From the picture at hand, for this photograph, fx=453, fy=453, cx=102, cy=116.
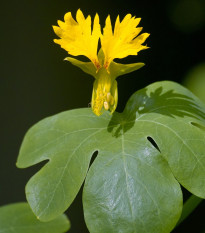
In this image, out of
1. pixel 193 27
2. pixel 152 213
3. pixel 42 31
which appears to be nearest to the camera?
pixel 152 213

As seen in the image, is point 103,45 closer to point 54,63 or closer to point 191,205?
point 191,205

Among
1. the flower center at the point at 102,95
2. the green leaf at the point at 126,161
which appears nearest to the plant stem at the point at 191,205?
the green leaf at the point at 126,161

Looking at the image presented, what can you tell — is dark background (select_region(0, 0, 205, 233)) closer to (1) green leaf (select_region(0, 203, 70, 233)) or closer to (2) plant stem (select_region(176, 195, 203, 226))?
(1) green leaf (select_region(0, 203, 70, 233))

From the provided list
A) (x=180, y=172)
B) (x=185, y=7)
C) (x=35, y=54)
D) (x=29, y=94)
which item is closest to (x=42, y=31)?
(x=35, y=54)

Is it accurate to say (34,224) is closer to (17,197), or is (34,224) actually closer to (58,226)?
(58,226)

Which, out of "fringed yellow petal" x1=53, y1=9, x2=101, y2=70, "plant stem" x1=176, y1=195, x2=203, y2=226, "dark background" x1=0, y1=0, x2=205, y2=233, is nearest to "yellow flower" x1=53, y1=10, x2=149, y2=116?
"fringed yellow petal" x1=53, y1=9, x2=101, y2=70

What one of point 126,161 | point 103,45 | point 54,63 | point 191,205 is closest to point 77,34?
point 103,45

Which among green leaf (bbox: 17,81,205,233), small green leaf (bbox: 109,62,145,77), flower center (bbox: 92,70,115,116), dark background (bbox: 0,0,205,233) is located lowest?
dark background (bbox: 0,0,205,233)

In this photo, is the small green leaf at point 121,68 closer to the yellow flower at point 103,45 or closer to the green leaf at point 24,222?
the yellow flower at point 103,45
